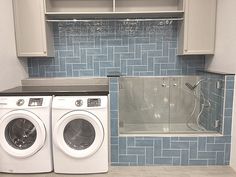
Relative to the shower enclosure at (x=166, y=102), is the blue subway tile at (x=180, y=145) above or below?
below

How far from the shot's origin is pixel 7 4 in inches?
104

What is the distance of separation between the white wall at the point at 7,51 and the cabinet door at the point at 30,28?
72 mm

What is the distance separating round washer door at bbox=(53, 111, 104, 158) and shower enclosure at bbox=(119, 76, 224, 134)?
0.51m

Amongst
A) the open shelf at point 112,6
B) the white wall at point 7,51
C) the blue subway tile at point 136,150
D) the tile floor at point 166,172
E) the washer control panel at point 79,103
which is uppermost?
the open shelf at point 112,6

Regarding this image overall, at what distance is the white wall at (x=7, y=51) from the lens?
2.51m

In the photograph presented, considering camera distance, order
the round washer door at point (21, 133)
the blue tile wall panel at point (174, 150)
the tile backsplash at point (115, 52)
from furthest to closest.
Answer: the tile backsplash at point (115, 52) → the blue tile wall panel at point (174, 150) → the round washer door at point (21, 133)

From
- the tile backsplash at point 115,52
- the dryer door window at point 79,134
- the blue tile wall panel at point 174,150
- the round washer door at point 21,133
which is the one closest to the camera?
the round washer door at point 21,133

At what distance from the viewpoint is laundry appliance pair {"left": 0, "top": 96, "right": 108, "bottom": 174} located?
2.25 meters

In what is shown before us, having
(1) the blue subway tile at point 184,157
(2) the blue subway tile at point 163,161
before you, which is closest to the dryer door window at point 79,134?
(2) the blue subway tile at point 163,161

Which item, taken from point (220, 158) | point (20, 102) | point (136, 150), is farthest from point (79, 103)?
point (220, 158)

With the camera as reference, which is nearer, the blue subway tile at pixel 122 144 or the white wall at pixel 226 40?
the white wall at pixel 226 40

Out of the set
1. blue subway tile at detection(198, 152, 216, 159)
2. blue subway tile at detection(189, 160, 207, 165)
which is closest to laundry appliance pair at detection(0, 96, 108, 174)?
blue subway tile at detection(189, 160, 207, 165)

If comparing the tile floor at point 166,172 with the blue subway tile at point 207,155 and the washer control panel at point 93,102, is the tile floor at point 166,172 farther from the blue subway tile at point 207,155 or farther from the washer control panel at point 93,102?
the washer control panel at point 93,102

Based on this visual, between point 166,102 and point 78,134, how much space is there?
4.26 ft
